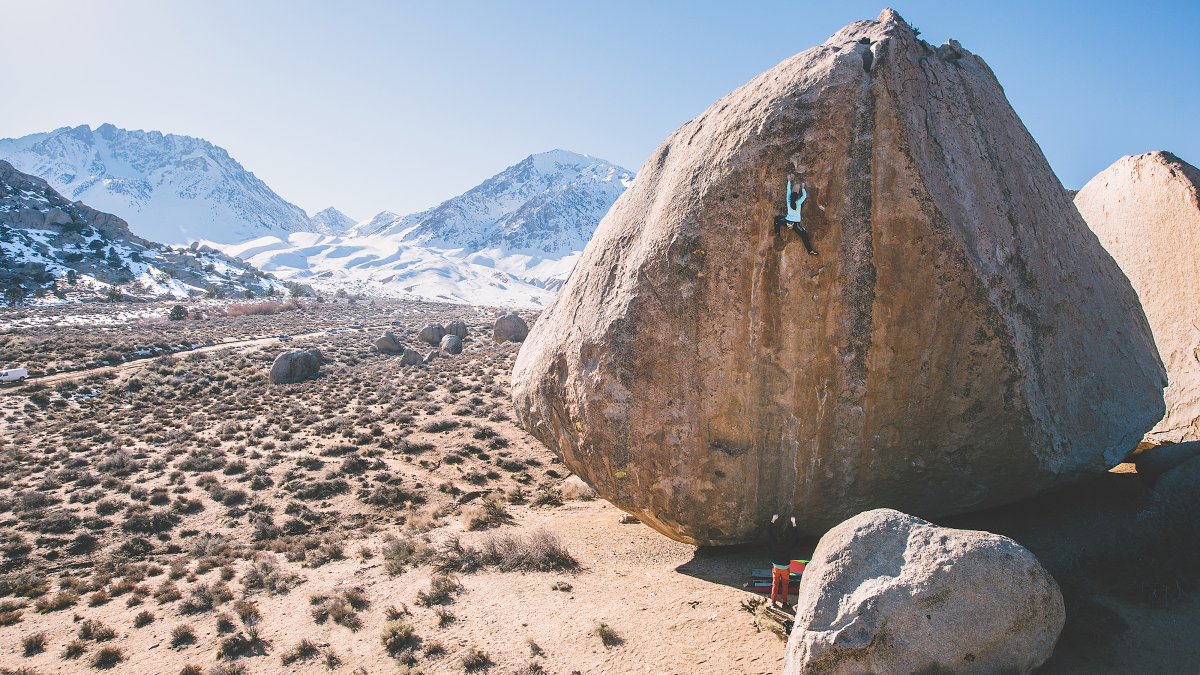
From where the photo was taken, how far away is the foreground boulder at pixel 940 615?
15.6 feet

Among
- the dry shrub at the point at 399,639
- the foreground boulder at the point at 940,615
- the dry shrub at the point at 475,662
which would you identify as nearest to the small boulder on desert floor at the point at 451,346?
the dry shrub at the point at 399,639

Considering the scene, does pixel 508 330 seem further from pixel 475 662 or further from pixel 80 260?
pixel 80 260

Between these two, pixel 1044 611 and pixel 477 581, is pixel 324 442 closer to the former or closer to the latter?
pixel 477 581

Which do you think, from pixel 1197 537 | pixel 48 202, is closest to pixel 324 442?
pixel 1197 537

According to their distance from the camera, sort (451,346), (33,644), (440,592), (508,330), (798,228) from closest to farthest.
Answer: (798,228) < (33,644) < (440,592) < (451,346) < (508,330)

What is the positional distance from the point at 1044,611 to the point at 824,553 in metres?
1.80

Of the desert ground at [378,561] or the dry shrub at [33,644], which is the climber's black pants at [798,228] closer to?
the desert ground at [378,561]

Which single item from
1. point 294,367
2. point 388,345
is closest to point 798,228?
point 294,367

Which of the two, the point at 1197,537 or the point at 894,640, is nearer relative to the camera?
the point at 894,640

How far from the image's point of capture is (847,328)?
23.8 ft

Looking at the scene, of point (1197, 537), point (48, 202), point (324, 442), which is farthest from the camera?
point (48, 202)

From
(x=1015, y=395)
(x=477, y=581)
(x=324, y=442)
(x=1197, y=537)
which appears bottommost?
(x=324, y=442)

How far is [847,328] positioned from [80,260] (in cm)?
11245

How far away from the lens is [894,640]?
15.7 ft
